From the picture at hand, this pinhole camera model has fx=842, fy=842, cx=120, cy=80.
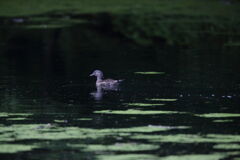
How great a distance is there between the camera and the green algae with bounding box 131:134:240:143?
1124 centimetres

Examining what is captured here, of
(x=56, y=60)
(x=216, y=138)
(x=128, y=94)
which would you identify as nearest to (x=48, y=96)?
(x=128, y=94)

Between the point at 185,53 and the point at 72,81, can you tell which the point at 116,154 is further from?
the point at 185,53

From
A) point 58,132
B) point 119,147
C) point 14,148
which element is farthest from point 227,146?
point 14,148

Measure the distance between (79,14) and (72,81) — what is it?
20.5m

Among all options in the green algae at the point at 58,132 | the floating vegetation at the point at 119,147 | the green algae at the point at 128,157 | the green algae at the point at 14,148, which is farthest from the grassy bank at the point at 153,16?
the green algae at the point at 128,157

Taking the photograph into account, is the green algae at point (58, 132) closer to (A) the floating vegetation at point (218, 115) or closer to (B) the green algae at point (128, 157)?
(A) the floating vegetation at point (218, 115)

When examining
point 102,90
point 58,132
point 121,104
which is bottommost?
point 58,132

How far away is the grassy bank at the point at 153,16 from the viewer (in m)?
29.2

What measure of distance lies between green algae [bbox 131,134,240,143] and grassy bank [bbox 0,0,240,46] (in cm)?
1478

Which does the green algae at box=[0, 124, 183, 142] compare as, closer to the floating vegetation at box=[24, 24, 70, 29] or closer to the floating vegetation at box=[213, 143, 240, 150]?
the floating vegetation at box=[213, 143, 240, 150]

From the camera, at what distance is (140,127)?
40.6ft

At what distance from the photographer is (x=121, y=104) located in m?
15.0

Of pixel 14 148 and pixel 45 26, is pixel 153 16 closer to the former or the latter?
pixel 45 26

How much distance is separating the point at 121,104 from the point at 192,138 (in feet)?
12.3
